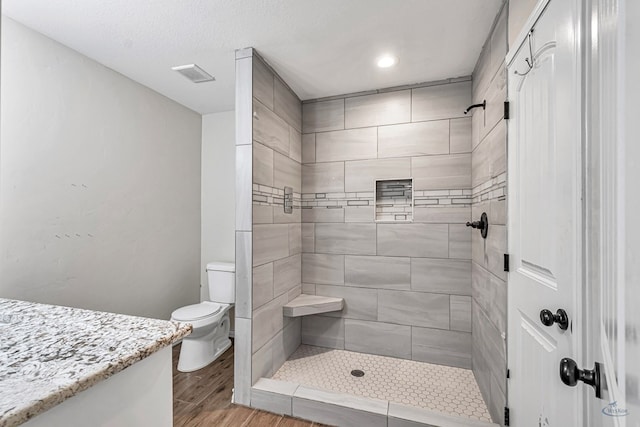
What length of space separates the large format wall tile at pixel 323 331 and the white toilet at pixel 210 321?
73 cm

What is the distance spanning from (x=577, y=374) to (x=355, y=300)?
6.37ft

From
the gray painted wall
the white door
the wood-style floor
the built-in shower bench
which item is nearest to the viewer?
the white door

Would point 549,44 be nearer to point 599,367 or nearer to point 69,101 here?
point 599,367

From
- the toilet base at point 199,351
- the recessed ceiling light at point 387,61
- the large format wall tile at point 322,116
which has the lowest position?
the toilet base at point 199,351

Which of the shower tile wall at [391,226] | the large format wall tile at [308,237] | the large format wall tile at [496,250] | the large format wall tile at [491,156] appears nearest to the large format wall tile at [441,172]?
the shower tile wall at [391,226]

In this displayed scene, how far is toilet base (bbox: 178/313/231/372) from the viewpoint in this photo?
2.51 metres

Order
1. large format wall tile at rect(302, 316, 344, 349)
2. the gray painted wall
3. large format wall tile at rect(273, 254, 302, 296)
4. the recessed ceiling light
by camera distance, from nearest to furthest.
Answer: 1. the gray painted wall
2. the recessed ceiling light
3. large format wall tile at rect(273, 254, 302, 296)
4. large format wall tile at rect(302, 316, 344, 349)

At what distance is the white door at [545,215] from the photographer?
3.26 feet

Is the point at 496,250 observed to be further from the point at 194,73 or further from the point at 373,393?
the point at 194,73

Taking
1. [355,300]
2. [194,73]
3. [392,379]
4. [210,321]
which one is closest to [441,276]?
[355,300]

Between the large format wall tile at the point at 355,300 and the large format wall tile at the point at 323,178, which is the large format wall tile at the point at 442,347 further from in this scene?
the large format wall tile at the point at 323,178

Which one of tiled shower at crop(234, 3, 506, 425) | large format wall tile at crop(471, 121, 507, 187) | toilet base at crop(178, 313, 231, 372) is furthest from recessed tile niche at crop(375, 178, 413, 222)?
toilet base at crop(178, 313, 231, 372)

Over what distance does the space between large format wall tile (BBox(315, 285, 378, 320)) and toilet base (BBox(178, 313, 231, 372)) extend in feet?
3.32

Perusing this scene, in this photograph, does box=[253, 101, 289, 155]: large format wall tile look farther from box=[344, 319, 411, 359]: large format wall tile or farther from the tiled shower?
box=[344, 319, 411, 359]: large format wall tile
